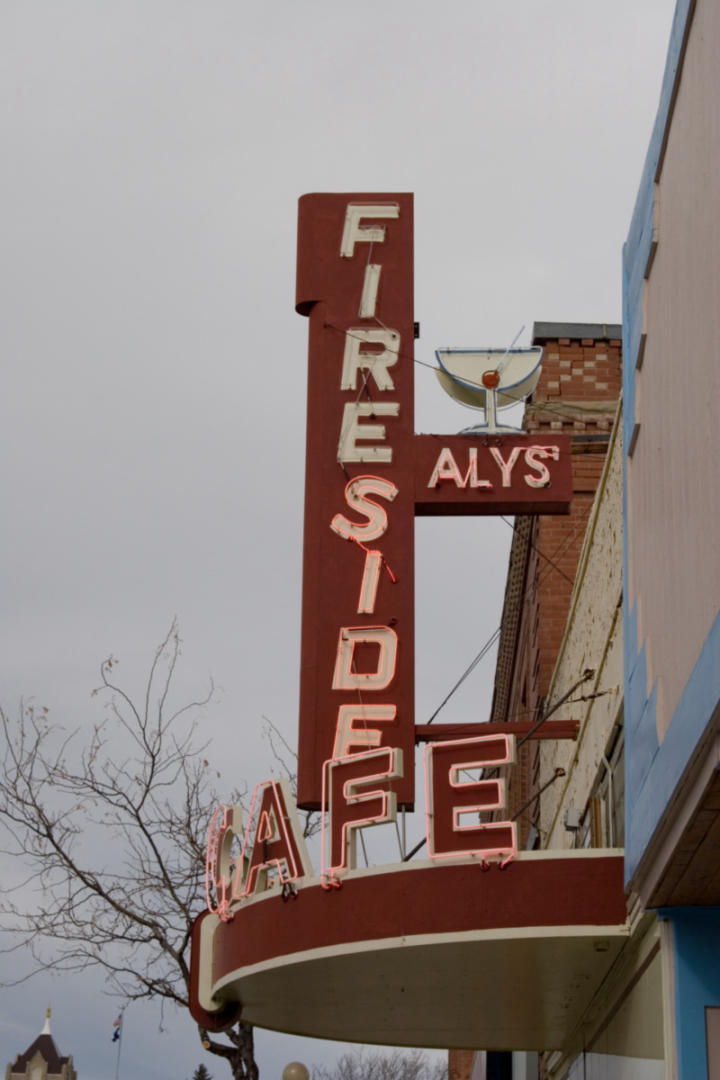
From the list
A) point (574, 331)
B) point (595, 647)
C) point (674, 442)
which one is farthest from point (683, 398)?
point (574, 331)

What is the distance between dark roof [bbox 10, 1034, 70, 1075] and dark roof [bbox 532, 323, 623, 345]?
98512 millimetres

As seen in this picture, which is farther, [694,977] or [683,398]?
[694,977]

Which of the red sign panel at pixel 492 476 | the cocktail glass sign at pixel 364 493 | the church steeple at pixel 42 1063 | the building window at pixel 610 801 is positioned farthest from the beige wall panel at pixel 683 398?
the church steeple at pixel 42 1063

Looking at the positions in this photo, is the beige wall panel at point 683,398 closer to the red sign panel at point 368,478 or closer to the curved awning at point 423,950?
the curved awning at point 423,950

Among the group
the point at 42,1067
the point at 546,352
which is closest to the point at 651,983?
the point at 546,352

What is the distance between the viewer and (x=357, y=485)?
55.3ft

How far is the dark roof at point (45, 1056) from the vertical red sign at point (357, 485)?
10096 cm

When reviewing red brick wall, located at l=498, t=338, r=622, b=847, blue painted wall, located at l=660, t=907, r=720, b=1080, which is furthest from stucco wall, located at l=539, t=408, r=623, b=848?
blue painted wall, located at l=660, t=907, r=720, b=1080

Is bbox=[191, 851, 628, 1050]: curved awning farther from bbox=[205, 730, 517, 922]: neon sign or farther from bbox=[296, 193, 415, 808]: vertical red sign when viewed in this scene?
bbox=[296, 193, 415, 808]: vertical red sign

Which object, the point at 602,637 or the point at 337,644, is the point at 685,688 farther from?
the point at 337,644

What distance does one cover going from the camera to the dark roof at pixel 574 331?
21.7 metres

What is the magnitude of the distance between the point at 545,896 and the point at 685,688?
320 centimetres

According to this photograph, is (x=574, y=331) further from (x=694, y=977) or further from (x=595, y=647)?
(x=694, y=977)

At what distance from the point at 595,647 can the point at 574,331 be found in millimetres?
8806
